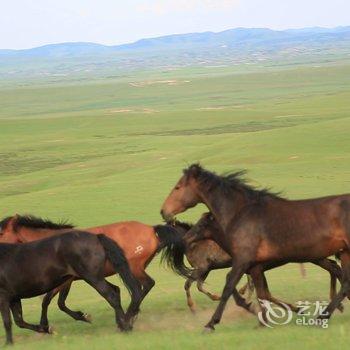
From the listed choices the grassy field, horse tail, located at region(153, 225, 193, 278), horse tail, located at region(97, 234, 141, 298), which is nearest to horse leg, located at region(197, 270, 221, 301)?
the grassy field

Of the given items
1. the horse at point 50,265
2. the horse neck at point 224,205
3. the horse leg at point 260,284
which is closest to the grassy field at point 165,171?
the horse leg at point 260,284

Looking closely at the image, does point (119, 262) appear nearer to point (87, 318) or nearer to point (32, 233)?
point (87, 318)

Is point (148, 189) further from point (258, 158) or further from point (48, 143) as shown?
point (48, 143)

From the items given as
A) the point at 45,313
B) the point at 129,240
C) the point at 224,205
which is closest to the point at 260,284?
the point at 224,205

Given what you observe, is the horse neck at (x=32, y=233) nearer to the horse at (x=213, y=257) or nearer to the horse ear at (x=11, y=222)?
the horse ear at (x=11, y=222)

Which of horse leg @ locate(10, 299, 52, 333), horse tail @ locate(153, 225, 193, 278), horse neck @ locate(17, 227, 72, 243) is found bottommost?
horse leg @ locate(10, 299, 52, 333)

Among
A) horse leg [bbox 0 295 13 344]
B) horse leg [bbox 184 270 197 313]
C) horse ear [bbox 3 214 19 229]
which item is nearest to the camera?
horse leg [bbox 0 295 13 344]

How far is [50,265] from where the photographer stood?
9797mm

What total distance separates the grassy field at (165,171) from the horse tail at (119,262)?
24.0 inches

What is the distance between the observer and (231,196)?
9.92 meters

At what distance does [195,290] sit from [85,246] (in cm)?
519

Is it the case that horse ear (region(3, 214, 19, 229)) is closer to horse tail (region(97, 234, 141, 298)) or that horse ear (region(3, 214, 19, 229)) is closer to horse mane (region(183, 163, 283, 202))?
horse tail (region(97, 234, 141, 298))

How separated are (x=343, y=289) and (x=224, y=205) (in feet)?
6.01

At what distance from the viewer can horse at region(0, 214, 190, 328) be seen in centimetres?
1125
